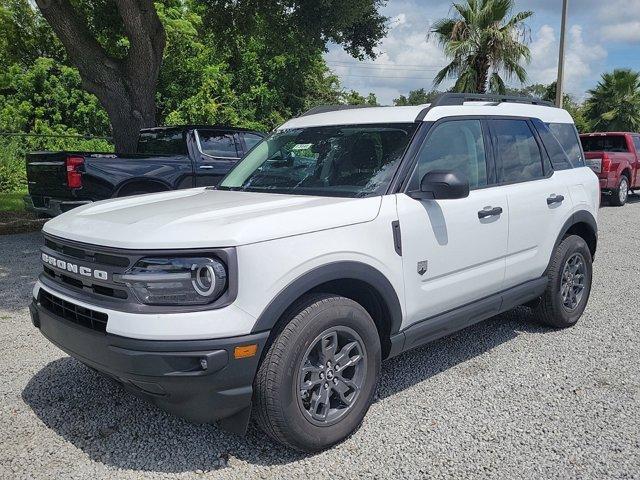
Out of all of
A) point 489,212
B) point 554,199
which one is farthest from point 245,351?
point 554,199

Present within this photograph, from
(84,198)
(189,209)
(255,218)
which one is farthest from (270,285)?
(84,198)

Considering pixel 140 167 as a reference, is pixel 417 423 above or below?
below

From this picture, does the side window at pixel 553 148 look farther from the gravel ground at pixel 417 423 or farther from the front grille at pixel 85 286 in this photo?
the front grille at pixel 85 286

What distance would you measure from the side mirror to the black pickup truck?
523cm

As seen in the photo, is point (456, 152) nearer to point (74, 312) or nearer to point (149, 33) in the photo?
point (74, 312)

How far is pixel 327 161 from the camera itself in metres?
3.88

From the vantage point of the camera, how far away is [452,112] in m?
3.94

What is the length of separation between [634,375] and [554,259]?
3.54ft

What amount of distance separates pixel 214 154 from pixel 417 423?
6.56 meters

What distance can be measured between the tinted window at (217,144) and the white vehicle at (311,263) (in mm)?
4759

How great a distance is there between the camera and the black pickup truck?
761cm

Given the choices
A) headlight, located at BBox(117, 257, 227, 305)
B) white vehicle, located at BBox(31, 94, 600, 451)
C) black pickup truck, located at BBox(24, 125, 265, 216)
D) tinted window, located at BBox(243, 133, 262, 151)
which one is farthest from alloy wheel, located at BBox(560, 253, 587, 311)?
tinted window, located at BBox(243, 133, 262, 151)

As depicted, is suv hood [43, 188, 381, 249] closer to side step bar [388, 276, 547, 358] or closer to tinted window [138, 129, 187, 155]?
side step bar [388, 276, 547, 358]

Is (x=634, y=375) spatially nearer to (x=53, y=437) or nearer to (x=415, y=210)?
(x=415, y=210)
